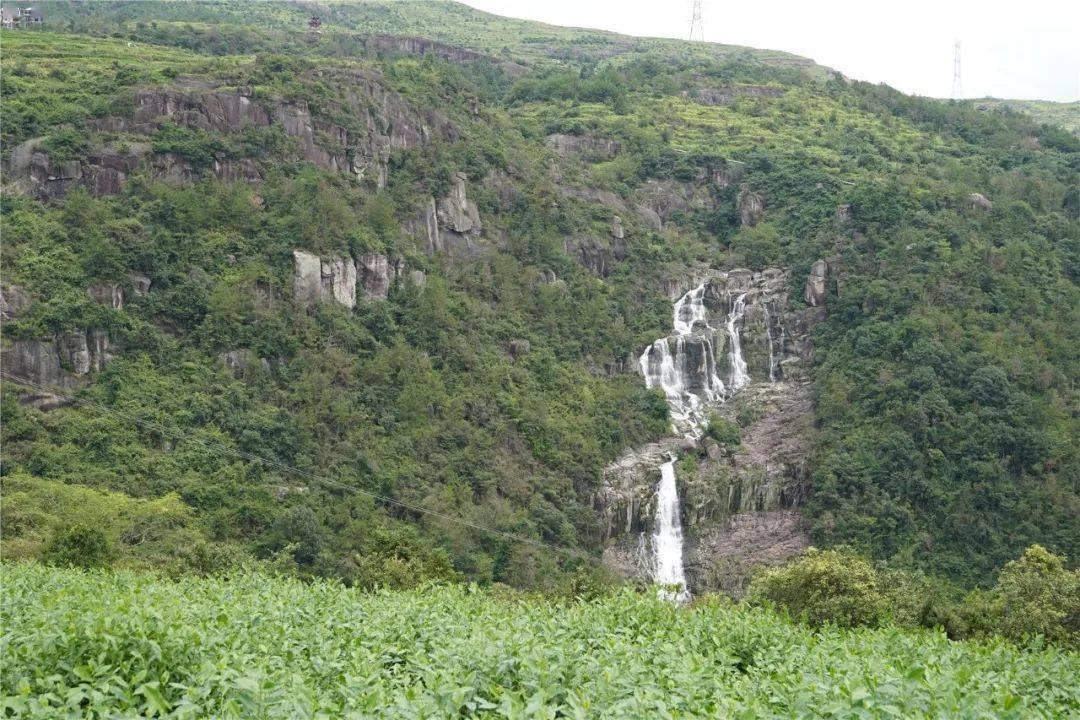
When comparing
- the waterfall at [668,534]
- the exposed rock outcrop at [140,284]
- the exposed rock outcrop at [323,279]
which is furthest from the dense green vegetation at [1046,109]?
the exposed rock outcrop at [140,284]

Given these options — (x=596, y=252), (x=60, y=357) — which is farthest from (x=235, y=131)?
(x=596, y=252)

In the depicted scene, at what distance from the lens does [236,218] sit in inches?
2387

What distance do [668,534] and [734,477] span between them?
5.02 metres

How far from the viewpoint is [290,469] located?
52125mm

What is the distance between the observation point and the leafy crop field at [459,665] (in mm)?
10156

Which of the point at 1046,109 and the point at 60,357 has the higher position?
the point at 1046,109

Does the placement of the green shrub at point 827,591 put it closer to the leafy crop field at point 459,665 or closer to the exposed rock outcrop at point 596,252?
the leafy crop field at point 459,665

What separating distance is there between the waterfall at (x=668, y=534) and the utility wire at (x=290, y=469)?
4.85 metres

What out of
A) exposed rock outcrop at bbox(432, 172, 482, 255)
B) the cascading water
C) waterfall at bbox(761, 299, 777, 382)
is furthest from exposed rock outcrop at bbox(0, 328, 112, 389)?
waterfall at bbox(761, 299, 777, 382)

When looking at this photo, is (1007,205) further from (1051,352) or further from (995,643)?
(995,643)

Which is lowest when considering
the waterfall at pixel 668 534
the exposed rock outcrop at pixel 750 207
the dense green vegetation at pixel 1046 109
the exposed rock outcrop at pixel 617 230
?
the waterfall at pixel 668 534

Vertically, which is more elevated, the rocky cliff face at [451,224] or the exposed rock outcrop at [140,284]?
the rocky cliff face at [451,224]

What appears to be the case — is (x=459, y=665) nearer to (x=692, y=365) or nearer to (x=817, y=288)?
(x=692, y=365)

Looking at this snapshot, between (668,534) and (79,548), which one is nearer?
(79,548)
